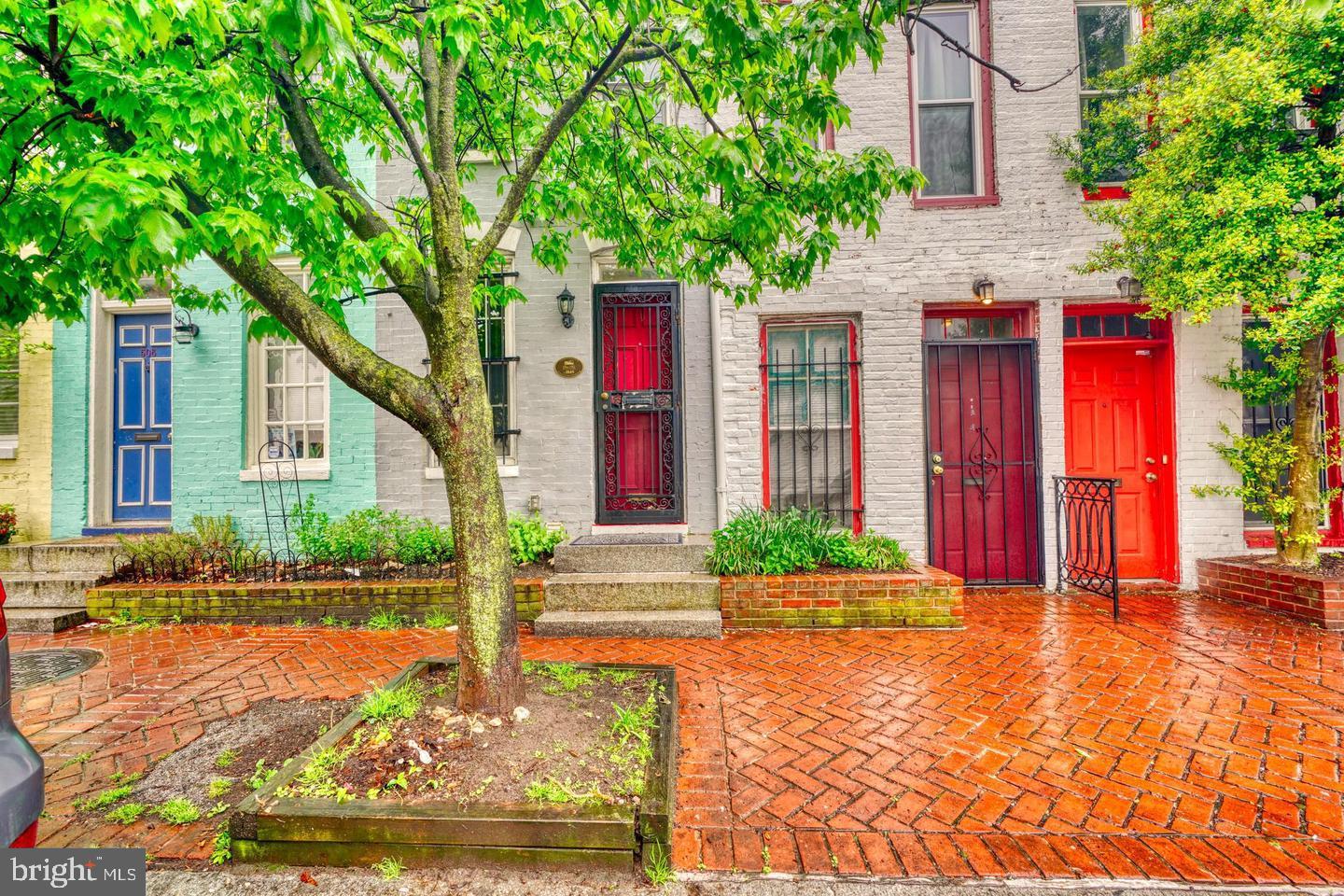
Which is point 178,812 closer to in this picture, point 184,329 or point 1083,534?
point 184,329

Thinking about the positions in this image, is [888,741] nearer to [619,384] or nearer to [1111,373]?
[619,384]

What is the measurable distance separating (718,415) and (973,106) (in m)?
4.23

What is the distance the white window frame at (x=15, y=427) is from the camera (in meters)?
6.38

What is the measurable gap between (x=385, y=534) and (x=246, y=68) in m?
4.33

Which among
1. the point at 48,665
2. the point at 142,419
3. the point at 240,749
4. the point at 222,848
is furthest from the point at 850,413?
the point at 142,419

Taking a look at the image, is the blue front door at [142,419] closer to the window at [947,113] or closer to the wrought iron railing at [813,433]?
the wrought iron railing at [813,433]

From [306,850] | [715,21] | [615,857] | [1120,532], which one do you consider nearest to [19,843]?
[306,850]

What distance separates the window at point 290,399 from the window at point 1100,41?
8665 mm

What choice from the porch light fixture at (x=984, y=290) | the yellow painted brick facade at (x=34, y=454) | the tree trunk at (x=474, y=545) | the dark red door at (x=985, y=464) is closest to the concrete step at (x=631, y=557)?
the tree trunk at (x=474, y=545)

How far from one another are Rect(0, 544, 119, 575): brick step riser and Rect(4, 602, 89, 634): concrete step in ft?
2.23

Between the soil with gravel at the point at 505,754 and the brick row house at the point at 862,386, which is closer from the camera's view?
the soil with gravel at the point at 505,754

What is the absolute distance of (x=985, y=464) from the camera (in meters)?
5.93

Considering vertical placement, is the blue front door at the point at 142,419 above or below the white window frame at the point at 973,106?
below

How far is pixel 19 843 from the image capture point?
5.07 feet
